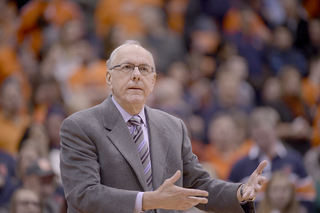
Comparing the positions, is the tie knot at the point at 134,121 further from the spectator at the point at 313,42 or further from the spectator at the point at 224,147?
the spectator at the point at 313,42

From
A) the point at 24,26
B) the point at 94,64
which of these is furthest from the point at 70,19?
the point at 94,64

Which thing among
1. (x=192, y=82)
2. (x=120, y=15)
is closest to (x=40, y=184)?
(x=192, y=82)

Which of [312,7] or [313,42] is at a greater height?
[312,7]

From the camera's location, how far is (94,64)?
7.31 meters

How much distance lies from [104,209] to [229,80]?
5078 millimetres

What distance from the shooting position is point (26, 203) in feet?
15.7

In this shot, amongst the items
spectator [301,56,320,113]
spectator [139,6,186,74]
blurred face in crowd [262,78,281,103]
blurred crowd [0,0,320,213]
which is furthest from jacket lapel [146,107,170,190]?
spectator [301,56,320,113]

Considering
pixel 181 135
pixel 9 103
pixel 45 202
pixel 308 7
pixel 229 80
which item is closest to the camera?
pixel 181 135

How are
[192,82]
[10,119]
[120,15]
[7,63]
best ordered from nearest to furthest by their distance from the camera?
[10,119] → [7,63] → [192,82] → [120,15]

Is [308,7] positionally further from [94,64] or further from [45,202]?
[45,202]

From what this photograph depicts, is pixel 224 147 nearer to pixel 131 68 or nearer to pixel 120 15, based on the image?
pixel 131 68

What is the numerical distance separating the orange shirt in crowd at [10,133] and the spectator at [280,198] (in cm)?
307

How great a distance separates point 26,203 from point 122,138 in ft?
8.24

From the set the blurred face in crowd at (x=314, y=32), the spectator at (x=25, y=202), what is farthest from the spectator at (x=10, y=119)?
the blurred face in crowd at (x=314, y=32)
